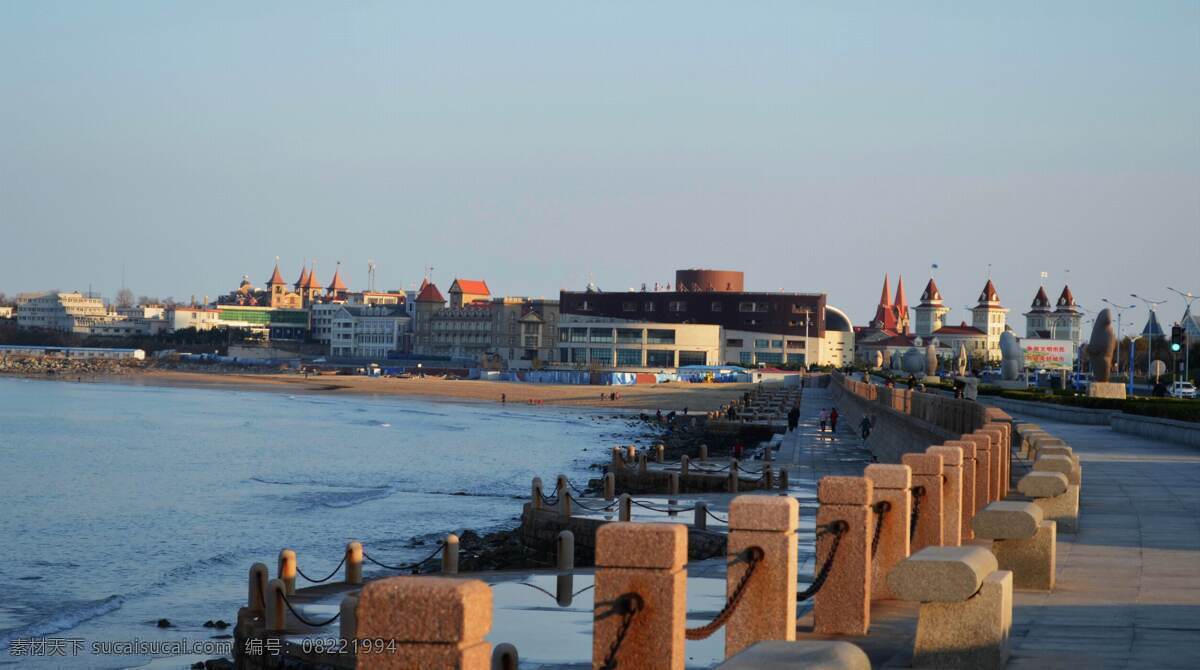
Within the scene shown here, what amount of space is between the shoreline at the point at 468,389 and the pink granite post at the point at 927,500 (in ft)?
345

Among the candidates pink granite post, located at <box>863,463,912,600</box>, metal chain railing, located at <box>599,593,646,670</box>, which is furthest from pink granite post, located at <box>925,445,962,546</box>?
metal chain railing, located at <box>599,593,646,670</box>

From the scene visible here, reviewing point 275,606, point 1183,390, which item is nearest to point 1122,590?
point 275,606

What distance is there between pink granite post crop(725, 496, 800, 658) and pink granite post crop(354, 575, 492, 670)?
11.5ft

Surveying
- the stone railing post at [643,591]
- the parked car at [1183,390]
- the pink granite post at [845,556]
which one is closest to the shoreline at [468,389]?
the parked car at [1183,390]

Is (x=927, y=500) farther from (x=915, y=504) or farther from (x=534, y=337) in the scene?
(x=534, y=337)

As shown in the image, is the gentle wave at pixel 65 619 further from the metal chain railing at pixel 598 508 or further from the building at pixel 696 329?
the building at pixel 696 329

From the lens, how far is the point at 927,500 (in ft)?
44.8

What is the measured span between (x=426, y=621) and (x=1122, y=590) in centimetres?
945

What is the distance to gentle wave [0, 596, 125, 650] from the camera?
23.5m

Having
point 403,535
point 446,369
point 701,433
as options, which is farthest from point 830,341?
point 403,535

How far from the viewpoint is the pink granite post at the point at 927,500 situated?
13531 millimetres

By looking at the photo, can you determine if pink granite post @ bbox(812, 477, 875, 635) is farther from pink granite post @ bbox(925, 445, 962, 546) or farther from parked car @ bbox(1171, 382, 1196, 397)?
parked car @ bbox(1171, 382, 1196, 397)

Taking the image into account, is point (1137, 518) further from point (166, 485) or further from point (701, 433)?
point (701, 433)

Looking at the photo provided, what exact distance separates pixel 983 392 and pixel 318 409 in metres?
65.1
